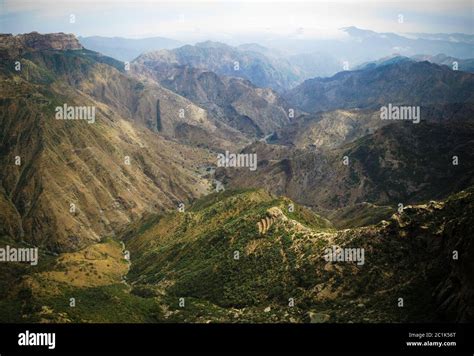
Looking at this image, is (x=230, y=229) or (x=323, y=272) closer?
(x=323, y=272)

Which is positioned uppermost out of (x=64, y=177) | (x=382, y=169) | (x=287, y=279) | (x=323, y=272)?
(x=382, y=169)

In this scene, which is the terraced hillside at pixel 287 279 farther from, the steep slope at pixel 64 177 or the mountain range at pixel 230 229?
the steep slope at pixel 64 177

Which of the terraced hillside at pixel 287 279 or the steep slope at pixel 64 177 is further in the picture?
the steep slope at pixel 64 177

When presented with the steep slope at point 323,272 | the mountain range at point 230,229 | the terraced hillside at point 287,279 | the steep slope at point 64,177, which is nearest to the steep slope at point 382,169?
the mountain range at point 230,229

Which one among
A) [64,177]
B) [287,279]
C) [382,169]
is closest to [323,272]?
[287,279]

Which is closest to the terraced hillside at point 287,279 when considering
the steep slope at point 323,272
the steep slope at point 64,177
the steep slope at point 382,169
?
the steep slope at point 323,272

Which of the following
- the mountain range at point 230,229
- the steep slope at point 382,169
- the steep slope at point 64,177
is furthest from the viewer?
the steep slope at point 382,169

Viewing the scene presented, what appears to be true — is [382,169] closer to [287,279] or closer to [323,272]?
[287,279]

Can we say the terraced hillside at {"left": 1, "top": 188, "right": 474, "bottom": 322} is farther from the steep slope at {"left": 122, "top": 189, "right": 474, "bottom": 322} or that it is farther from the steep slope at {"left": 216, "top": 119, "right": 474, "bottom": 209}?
the steep slope at {"left": 216, "top": 119, "right": 474, "bottom": 209}

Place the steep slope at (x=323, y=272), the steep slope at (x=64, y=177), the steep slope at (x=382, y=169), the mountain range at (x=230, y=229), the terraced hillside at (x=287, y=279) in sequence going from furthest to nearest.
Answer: the steep slope at (x=382, y=169) < the steep slope at (x=64, y=177) < the mountain range at (x=230, y=229) < the terraced hillside at (x=287, y=279) < the steep slope at (x=323, y=272)

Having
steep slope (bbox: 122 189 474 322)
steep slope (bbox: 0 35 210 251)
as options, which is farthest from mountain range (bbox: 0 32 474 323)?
steep slope (bbox: 0 35 210 251)

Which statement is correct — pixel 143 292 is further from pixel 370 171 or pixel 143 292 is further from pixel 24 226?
pixel 370 171
